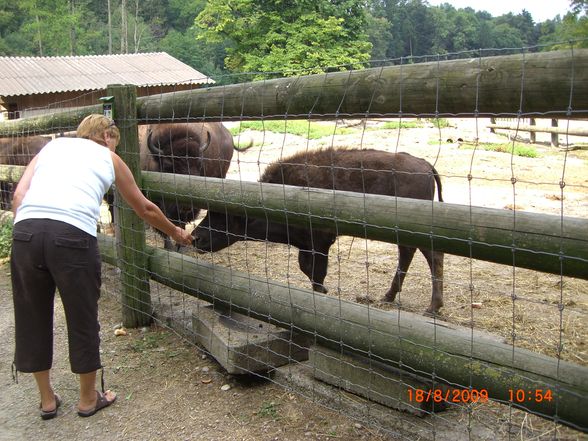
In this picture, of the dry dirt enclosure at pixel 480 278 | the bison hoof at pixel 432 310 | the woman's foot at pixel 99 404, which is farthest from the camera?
the bison hoof at pixel 432 310

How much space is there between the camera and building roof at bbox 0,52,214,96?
25.9 metres

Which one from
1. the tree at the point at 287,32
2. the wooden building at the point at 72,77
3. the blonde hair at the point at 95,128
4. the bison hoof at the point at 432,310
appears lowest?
the bison hoof at the point at 432,310

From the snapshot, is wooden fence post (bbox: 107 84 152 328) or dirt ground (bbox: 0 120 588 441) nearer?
dirt ground (bbox: 0 120 588 441)

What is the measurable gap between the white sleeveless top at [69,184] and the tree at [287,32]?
3441 cm

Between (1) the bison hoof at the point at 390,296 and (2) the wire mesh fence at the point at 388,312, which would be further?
(1) the bison hoof at the point at 390,296

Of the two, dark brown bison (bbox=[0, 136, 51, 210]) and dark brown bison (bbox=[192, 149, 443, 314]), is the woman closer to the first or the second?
dark brown bison (bbox=[192, 149, 443, 314])

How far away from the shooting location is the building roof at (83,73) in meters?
25.9

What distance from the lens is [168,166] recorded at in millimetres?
7867

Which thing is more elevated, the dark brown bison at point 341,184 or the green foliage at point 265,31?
the green foliage at point 265,31

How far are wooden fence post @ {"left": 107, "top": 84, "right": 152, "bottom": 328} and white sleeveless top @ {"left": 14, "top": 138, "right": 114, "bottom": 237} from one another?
128 cm

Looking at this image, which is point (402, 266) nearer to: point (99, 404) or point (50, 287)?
point (99, 404)
